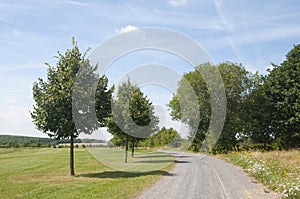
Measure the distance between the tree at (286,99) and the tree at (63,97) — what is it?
96.2 ft

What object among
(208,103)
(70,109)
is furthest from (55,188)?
(208,103)

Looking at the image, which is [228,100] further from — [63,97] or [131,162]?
[63,97]

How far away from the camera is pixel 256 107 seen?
45.6m

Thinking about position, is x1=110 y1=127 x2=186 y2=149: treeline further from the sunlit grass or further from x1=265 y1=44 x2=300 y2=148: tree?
the sunlit grass

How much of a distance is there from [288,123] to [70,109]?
104ft

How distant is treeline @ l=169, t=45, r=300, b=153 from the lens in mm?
42062

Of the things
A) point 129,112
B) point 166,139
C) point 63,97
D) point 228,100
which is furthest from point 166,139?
point 63,97

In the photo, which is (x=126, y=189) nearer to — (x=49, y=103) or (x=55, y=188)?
(x=55, y=188)

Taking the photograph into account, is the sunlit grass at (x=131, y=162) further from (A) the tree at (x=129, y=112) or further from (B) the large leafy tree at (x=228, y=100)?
(B) the large leafy tree at (x=228, y=100)

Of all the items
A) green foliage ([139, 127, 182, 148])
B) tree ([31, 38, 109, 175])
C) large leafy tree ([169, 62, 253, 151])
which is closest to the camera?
tree ([31, 38, 109, 175])

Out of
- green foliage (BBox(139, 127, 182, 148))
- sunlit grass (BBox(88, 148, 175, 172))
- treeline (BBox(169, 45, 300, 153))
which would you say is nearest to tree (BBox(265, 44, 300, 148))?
treeline (BBox(169, 45, 300, 153))

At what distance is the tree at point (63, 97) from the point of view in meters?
20.1

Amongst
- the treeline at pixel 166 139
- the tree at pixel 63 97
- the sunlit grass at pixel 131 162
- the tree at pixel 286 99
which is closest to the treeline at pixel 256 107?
the tree at pixel 286 99

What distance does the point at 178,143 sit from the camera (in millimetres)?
66188
